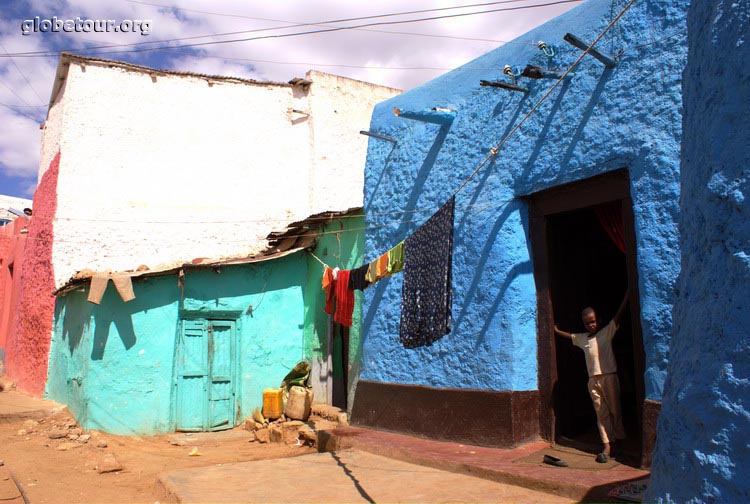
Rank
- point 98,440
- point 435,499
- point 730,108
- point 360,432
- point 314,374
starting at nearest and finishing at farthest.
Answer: point 730,108
point 435,499
point 360,432
point 98,440
point 314,374

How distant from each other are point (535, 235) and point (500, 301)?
2.78 feet

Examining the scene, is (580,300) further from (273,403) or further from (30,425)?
(30,425)

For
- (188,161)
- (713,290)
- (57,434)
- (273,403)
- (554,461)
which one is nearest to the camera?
(713,290)

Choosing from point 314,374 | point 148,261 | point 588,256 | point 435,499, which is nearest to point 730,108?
point 435,499

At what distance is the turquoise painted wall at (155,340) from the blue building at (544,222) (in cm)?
312

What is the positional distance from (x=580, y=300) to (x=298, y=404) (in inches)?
201

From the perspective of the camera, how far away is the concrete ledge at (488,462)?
15.4ft

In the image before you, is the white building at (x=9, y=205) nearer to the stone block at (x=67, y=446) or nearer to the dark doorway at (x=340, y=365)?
the stone block at (x=67, y=446)

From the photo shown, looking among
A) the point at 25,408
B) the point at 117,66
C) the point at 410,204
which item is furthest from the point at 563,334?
the point at 117,66

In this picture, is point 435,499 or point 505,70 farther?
point 505,70

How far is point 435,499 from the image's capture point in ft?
15.6

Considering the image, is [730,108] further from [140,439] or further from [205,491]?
[140,439]

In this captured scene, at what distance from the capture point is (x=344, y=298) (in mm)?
8594

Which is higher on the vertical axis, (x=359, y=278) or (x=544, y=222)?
(x=544, y=222)
